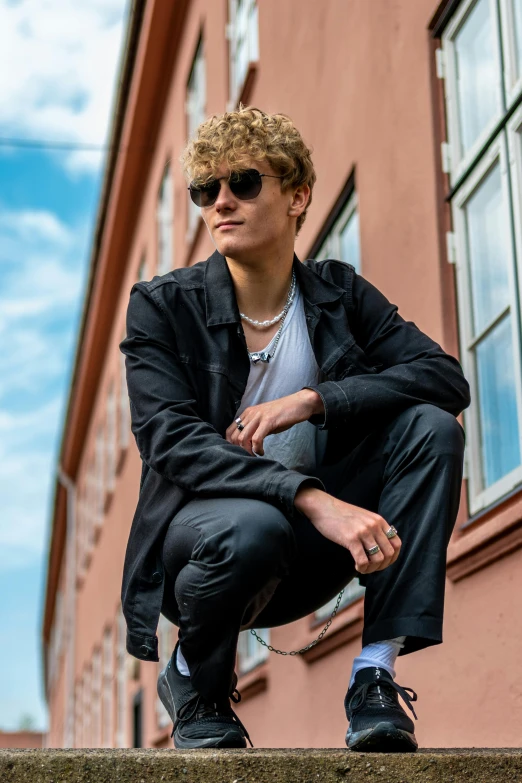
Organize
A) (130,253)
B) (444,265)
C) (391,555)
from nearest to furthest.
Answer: (391,555), (444,265), (130,253)

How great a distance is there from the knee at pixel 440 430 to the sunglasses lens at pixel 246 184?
732 millimetres

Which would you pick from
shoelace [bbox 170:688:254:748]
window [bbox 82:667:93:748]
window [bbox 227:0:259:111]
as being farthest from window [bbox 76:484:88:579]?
shoelace [bbox 170:688:254:748]

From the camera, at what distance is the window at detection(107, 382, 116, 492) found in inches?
861

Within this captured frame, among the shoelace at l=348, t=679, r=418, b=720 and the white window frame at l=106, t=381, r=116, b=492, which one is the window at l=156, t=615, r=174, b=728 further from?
the shoelace at l=348, t=679, r=418, b=720

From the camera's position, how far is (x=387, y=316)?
11.6 ft

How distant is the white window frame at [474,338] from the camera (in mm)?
5070

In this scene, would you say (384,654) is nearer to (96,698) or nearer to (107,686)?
(107,686)

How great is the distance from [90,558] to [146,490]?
23.1m

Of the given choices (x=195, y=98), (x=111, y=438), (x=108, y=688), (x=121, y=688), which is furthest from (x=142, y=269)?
(x=108, y=688)

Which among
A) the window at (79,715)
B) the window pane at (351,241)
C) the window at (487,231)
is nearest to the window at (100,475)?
the window at (79,715)

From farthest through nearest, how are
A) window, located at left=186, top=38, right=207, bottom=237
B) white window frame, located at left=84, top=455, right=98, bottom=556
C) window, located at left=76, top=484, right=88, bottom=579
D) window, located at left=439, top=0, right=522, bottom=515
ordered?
window, located at left=76, top=484, right=88, bottom=579, white window frame, located at left=84, top=455, right=98, bottom=556, window, located at left=186, top=38, right=207, bottom=237, window, located at left=439, top=0, right=522, bottom=515

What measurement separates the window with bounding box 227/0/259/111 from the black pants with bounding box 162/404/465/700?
803cm

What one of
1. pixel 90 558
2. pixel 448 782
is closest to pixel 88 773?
pixel 448 782

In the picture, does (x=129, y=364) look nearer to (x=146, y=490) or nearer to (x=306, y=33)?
(x=146, y=490)
